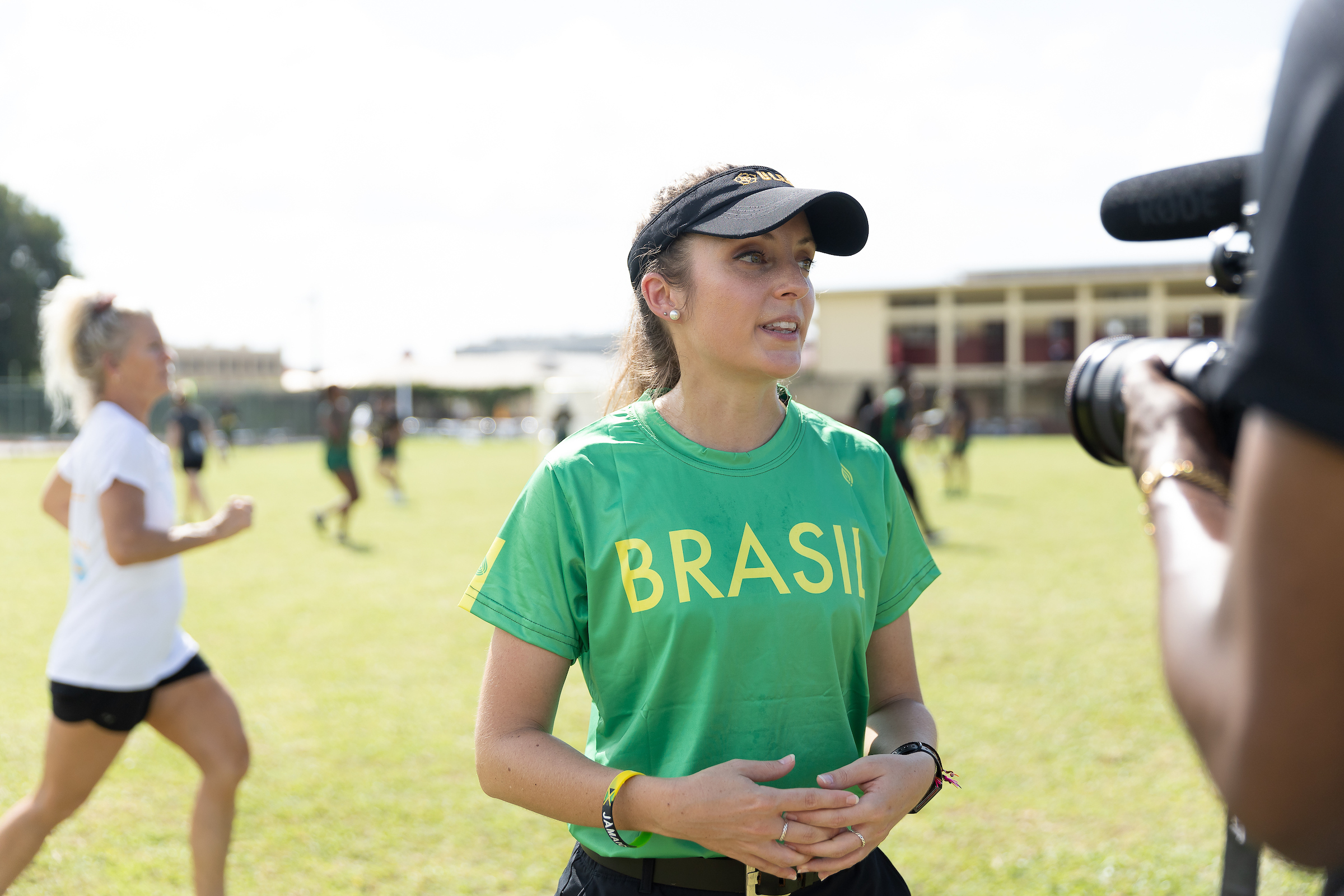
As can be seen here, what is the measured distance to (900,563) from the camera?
2094 mm

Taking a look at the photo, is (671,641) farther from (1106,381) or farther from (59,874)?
(59,874)

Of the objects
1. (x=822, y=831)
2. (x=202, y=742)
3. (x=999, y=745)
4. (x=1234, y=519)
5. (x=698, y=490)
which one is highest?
(x=1234, y=519)

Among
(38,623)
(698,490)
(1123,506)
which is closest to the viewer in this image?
(698,490)

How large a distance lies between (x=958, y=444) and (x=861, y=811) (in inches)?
700

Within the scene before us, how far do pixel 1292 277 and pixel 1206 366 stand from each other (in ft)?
1.12

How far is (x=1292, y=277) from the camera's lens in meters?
0.77

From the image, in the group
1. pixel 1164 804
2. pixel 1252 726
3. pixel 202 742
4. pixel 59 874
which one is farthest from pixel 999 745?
pixel 1252 726

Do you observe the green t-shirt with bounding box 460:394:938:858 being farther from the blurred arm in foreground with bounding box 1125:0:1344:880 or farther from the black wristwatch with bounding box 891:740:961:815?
the blurred arm in foreground with bounding box 1125:0:1344:880

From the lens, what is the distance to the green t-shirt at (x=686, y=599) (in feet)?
5.97

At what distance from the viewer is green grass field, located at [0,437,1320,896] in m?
3.94

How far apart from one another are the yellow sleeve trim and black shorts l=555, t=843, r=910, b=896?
569 millimetres

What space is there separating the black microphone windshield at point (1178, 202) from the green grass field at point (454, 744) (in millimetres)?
3159

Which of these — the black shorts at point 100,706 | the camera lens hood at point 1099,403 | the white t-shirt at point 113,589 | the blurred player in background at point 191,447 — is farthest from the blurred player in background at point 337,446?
the camera lens hood at point 1099,403

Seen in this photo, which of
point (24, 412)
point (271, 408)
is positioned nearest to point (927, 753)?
point (24, 412)
